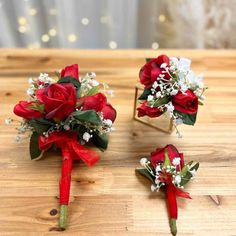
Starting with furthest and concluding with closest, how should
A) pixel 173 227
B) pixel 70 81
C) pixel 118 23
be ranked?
Answer: 1. pixel 118 23
2. pixel 70 81
3. pixel 173 227

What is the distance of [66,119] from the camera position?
2.09 ft

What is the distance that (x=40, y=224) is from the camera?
0.58m

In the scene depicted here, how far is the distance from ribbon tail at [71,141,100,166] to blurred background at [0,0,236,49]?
2.59 ft

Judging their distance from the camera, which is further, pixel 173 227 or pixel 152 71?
pixel 152 71

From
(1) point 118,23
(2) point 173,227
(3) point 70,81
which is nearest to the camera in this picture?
(2) point 173,227

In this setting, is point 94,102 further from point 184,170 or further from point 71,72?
point 184,170

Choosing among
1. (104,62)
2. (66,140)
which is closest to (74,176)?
(66,140)

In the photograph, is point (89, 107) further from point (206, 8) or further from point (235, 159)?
point (206, 8)

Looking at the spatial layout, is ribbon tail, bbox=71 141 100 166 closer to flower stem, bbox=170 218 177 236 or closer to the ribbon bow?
the ribbon bow

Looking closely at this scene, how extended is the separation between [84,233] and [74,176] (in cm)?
13

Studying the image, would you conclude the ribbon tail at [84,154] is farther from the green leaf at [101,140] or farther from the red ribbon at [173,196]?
the red ribbon at [173,196]

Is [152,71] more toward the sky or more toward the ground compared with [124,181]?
more toward the sky

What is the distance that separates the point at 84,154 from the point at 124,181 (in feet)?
0.31

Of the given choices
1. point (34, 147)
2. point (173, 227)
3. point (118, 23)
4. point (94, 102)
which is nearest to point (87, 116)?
point (94, 102)
